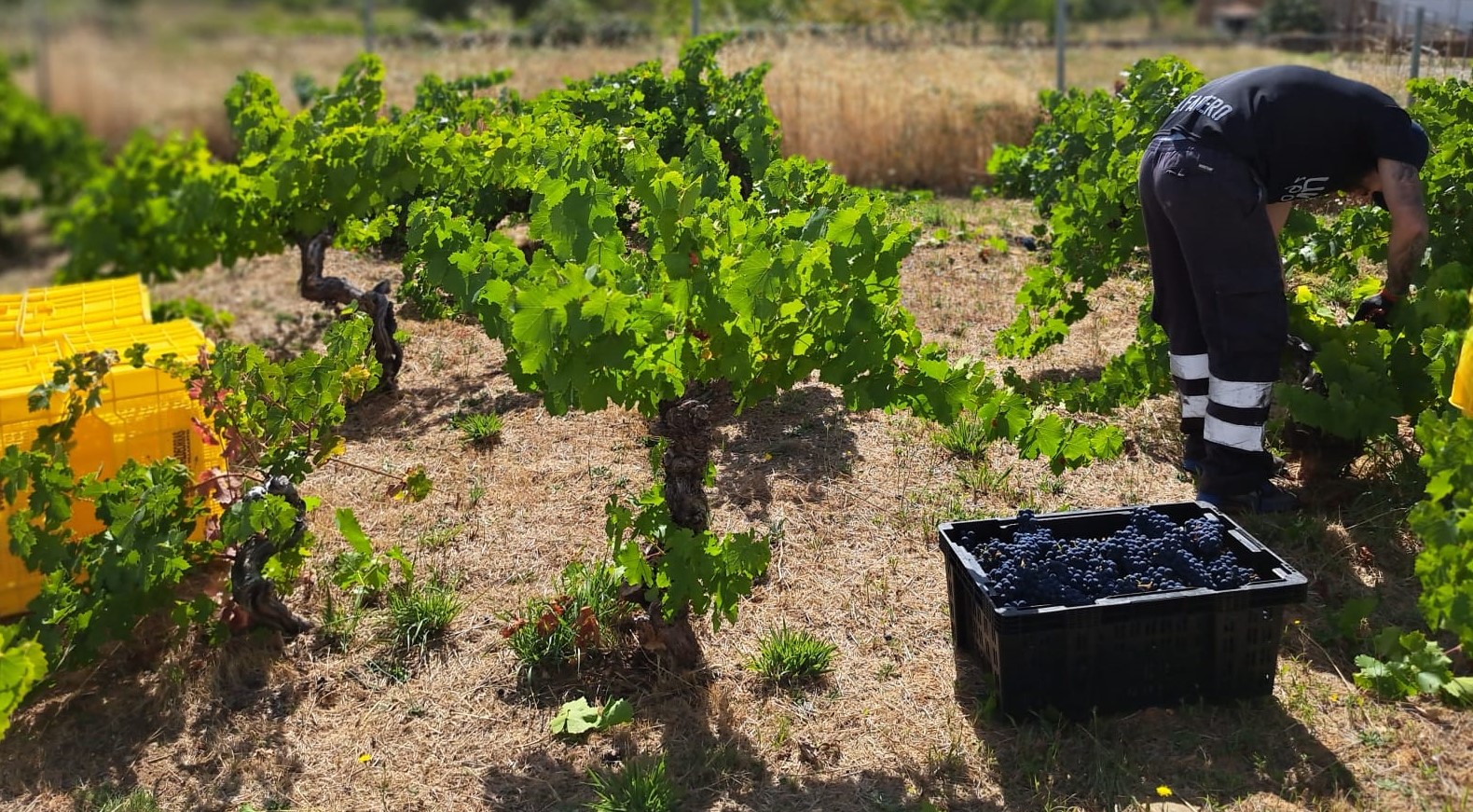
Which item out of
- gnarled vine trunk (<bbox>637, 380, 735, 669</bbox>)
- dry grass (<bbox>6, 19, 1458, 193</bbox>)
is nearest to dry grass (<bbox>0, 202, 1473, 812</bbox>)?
gnarled vine trunk (<bbox>637, 380, 735, 669</bbox>)

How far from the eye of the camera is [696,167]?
394cm

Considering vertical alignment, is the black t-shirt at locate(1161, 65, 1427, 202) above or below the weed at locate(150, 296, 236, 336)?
above

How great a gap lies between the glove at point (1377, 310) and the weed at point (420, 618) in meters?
3.20

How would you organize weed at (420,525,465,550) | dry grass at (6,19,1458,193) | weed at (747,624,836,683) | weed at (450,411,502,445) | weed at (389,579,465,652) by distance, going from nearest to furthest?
weed at (747,624,836,683), weed at (389,579,465,652), weed at (420,525,465,550), weed at (450,411,502,445), dry grass at (6,19,1458,193)

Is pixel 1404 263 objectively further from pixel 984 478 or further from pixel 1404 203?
pixel 984 478

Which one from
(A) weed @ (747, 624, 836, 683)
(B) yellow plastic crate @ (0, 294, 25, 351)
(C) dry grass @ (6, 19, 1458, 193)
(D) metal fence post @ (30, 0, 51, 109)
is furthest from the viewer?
(D) metal fence post @ (30, 0, 51, 109)

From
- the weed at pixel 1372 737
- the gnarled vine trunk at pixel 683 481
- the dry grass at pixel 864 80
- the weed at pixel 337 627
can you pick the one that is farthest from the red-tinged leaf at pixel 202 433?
the dry grass at pixel 864 80

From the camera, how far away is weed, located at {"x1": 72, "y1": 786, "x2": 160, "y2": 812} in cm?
338

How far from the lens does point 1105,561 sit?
3.43 metres

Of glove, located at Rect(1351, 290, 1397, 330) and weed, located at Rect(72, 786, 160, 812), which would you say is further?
glove, located at Rect(1351, 290, 1397, 330)

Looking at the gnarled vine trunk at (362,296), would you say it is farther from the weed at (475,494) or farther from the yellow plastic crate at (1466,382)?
the yellow plastic crate at (1466,382)

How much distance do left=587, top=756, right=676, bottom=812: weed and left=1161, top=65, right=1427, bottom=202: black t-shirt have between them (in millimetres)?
2535

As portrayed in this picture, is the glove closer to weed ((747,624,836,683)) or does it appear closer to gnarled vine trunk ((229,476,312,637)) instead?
weed ((747,624,836,683))

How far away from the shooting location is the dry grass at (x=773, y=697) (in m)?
3.27
